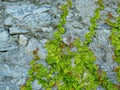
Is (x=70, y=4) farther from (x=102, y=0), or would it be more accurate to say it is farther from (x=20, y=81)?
(x=20, y=81)

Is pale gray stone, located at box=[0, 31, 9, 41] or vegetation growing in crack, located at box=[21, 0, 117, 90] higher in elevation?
pale gray stone, located at box=[0, 31, 9, 41]

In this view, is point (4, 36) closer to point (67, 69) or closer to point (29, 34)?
point (29, 34)

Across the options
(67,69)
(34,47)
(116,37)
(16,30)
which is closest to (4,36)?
(16,30)

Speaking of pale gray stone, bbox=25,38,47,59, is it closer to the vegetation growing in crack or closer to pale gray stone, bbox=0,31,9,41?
the vegetation growing in crack

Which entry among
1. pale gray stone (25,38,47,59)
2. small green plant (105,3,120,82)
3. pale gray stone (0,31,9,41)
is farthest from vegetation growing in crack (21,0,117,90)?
pale gray stone (0,31,9,41)

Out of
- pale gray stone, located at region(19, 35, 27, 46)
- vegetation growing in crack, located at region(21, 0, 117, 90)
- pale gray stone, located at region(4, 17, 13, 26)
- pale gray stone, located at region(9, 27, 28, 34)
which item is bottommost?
vegetation growing in crack, located at region(21, 0, 117, 90)

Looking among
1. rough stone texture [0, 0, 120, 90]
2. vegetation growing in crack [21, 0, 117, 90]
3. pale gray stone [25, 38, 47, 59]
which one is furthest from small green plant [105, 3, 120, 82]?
pale gray stone [25, 38, 47, 59]

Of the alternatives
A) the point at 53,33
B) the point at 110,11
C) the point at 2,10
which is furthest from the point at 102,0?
the point at 2,10

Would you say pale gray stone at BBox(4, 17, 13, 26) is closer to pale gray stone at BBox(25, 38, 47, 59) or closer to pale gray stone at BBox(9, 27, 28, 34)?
pale gray stone at BBox(9, 27, 28, 34)
